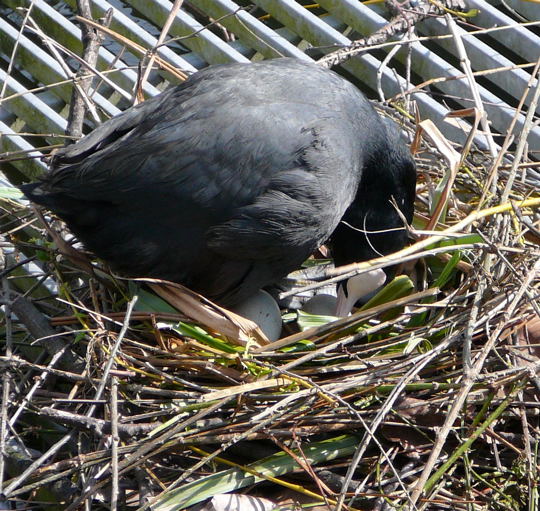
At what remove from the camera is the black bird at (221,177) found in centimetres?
278

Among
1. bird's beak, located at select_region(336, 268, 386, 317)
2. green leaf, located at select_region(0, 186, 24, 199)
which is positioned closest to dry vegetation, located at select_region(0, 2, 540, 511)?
bird's beak, located at select_region(336, 268, 386, 317)

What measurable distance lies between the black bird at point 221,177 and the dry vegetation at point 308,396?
15cm

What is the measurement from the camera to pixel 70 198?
2887mm

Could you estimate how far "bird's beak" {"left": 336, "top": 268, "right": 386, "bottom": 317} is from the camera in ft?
10.1

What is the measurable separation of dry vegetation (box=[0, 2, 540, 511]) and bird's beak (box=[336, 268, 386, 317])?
130 mm

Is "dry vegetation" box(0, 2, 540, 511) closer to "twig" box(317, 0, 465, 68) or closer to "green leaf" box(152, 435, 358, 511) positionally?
"green leaf" box(152, 435, 358, 511)

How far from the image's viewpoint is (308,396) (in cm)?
246

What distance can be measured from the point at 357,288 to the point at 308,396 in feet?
2.34

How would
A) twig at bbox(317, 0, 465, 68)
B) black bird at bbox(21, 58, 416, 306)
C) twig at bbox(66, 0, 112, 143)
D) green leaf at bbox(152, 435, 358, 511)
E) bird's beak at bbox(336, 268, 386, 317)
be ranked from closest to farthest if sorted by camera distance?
green leaf at bbox(152, 435, 358, 511) → black bird at bbox(21, 58, 416, 306) → bird's beak at bbox(336, 268, 386, 317) → twig at bbox(66, 0, 112, 143) → twig at bbox(317, 0, 465, 68)

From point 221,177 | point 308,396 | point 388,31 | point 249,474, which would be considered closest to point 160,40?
point 221,177

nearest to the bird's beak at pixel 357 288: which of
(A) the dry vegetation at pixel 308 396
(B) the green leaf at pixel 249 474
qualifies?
(A) the dry vegetation at pixel 308 396

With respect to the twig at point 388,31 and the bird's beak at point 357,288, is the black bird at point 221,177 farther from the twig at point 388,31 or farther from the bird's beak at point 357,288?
the twig at point 388,31

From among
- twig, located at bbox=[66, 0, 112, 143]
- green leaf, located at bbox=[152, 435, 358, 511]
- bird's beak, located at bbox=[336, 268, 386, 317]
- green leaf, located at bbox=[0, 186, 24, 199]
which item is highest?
twig, located at bbox=[66, 0, 112, 143]

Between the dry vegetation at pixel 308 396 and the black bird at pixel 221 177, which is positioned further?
the black bird at pixel 221 177
